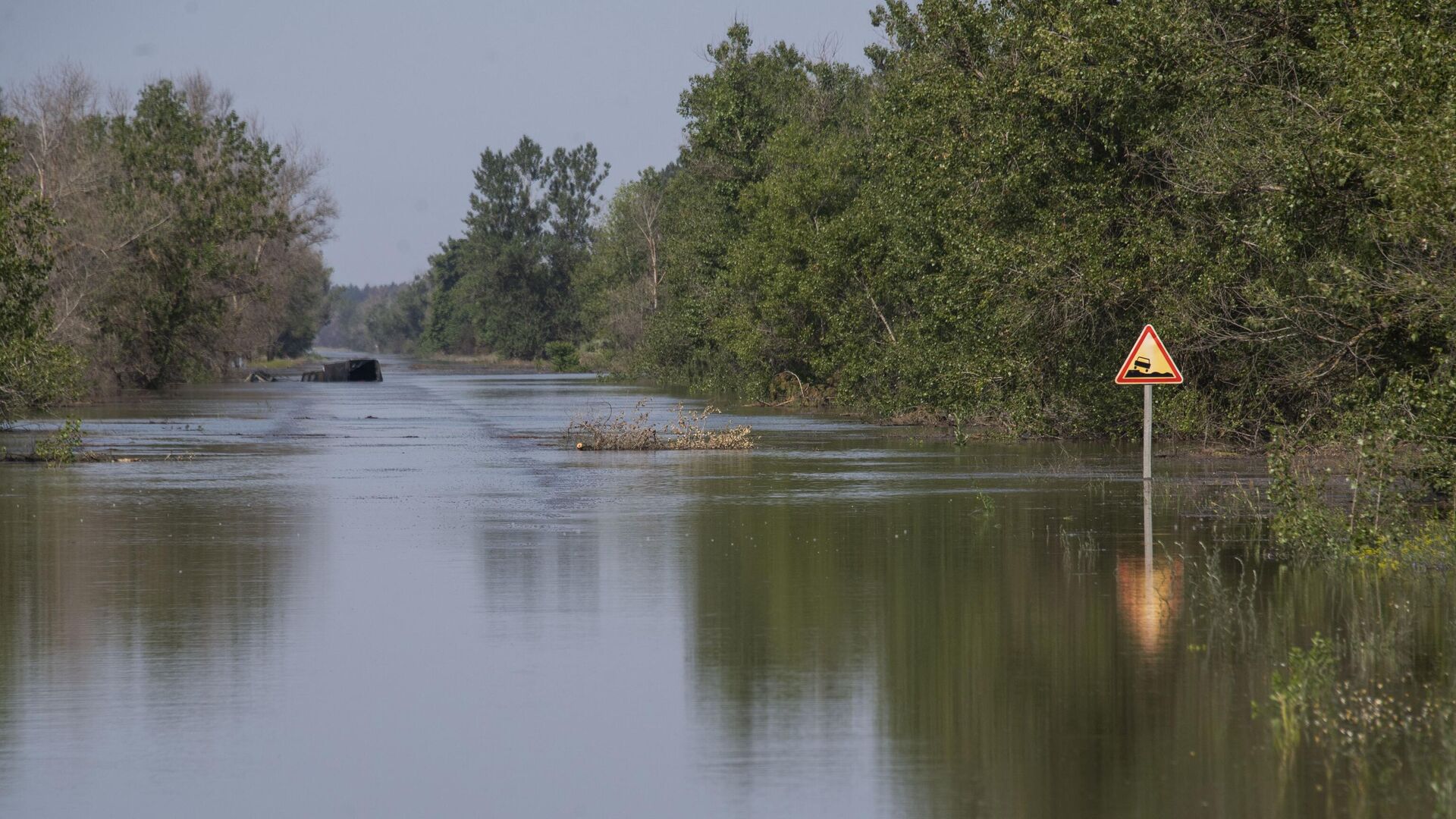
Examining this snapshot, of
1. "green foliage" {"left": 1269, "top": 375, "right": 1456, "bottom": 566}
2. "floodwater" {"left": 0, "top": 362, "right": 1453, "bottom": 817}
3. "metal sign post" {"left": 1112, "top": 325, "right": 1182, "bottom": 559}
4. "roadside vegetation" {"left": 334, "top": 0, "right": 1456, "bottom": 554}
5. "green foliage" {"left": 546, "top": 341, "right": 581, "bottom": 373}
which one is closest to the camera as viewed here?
"floodwater" {"left": 0, "top": 362, "right": 1453, "bottom": 817}

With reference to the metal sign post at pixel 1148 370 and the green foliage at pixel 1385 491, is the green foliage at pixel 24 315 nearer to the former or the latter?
the metal sign post at pixel 1148 370

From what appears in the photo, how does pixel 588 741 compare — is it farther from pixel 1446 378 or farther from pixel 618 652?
pixel 1446 378

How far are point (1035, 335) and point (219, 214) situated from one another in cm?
4986

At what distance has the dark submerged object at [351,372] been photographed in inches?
3782

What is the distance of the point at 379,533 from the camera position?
60.2 feet

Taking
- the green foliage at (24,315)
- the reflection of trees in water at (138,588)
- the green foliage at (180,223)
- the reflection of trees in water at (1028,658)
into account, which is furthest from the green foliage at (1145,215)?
the green foliage at (180,223)

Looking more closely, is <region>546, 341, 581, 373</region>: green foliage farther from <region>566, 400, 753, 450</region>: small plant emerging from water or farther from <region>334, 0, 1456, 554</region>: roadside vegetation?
<region>566, 400, 753, 450</region>: small plant emerging from water

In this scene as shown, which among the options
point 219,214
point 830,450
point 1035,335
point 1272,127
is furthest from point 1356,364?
point 219,214

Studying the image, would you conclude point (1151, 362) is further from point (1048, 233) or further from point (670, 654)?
point (670, 654)

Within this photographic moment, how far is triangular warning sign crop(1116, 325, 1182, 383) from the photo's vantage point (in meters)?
23.5

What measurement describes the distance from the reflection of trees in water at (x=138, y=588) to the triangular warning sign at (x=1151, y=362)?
1162cm

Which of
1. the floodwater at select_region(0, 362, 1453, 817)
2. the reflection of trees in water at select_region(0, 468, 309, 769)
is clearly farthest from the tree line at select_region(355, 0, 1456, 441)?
the reflection of trees in water at select_region(0, 468, 309, 769)

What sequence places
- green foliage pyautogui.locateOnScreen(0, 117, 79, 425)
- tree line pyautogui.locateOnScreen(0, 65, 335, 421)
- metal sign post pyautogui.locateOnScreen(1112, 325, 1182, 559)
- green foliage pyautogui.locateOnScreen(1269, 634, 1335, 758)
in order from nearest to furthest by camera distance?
green foliage pyautogui.locateOnScreen(1269, 634, 1335, 758)
metal sign post pyautogui.locateOnScreen(1112, 325, 1182, 559)
green foliage pyautogui.locateOnScreen(0, 117, 79, 425)
tree line pyautogui.locateOnScreen(0, 65, 335, 421)

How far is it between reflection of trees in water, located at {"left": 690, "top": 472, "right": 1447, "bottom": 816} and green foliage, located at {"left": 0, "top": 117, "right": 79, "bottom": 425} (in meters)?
18.7
